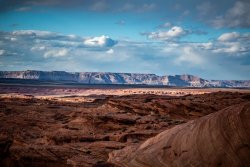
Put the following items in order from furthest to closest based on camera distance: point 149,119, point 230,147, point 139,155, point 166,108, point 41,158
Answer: point 166,108 → point 149,119 → point 41,158 → point 139,155 → point 230,147

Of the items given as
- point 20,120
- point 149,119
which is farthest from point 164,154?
point 20,120

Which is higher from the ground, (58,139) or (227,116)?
(227,116)

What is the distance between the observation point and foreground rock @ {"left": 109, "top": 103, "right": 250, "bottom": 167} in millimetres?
11516

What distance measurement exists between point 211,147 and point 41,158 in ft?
27.1

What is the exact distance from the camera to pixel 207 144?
40.3 ft

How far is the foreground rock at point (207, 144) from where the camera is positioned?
1152 cm

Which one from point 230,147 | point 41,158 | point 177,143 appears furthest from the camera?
point 41,158

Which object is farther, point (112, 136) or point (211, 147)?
point (112, 136)

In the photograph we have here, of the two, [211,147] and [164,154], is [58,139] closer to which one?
[164,154]

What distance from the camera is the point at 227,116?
12.4 meters

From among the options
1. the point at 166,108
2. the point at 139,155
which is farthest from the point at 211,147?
the point at 166,108

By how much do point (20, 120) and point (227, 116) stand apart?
30.9 m

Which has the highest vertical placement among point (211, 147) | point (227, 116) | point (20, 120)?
point (227, 116)

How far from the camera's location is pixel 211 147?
39.7ft
